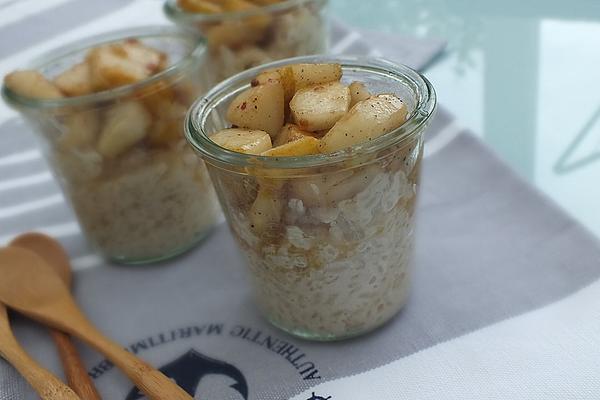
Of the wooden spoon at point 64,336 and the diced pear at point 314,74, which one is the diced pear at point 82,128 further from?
the diced pear at point 314,74

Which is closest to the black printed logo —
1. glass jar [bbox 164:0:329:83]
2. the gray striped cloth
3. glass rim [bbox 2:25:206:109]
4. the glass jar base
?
the gray striped cloth

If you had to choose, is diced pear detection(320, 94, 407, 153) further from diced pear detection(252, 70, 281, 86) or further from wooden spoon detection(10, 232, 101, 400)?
wooden spoon detection(10, 232, 101, 400)

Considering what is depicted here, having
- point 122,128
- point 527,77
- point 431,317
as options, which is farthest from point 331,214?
point 527,77

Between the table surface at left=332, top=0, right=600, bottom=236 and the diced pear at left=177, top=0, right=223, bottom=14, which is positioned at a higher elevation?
the diced pear at left=177, top=0, right=223, bottom=14

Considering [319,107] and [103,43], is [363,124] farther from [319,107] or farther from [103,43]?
[103,43]

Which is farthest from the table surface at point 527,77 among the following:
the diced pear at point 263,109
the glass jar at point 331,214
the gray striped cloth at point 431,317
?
the diced pear at point 263,109

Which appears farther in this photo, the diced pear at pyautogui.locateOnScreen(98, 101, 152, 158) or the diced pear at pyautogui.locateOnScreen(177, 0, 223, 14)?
the diced pear at pyautogui.locateOnScreen(177, 0, 223, 14)

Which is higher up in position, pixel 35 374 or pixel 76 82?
pixel 76 82
